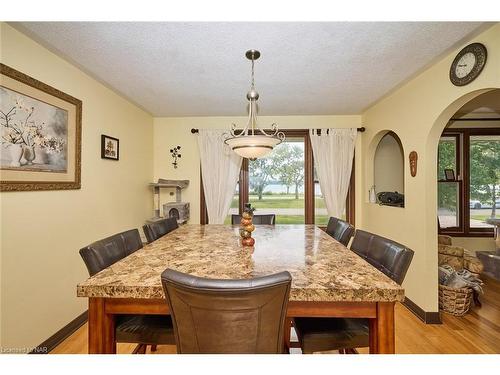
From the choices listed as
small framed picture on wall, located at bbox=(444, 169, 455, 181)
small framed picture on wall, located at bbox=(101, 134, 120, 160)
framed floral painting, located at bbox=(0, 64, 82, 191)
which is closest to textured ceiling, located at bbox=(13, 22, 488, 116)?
framed floral painting, located at bbox=(0, 64, 82, 191)

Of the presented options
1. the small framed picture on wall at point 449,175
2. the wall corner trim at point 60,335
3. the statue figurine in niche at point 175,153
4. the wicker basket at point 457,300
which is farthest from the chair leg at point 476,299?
the statue figurine in niche at point 175,153

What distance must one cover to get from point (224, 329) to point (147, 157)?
3.40 m

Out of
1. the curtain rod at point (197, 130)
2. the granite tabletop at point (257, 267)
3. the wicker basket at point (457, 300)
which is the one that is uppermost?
the curtain rod at point (197, 130)

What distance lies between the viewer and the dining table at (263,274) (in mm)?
1004

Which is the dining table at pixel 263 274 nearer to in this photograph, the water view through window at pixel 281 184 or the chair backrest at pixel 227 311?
the chair backrest at pixel 227 311

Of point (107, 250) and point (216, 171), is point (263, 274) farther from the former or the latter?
point (216, 171)

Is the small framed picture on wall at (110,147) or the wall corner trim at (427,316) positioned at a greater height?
the small framed picture on wall at (110,147)

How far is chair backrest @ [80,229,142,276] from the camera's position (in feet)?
4.21

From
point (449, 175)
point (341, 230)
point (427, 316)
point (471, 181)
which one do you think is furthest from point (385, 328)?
point (471, 181)

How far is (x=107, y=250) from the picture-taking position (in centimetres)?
142

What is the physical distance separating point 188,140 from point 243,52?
219cm

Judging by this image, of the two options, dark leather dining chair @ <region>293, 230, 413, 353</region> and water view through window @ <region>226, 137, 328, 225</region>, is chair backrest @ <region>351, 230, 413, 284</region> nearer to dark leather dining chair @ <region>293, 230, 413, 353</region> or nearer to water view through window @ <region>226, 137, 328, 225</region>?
dark leather dining chair @ <region>293, 230, 413, 353</region>

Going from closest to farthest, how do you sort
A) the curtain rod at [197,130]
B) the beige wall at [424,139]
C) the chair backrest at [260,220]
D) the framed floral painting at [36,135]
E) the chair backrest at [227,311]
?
the chair backrest at [227,311], the framed floral painting at [36,135], the beige wall at [424,139], the chair backrest at [260,220], the curtain rod at [197,130]

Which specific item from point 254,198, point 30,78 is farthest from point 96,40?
point 254,198
